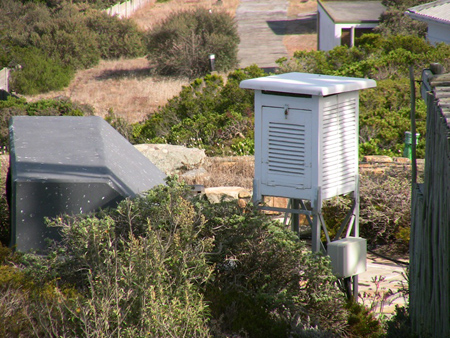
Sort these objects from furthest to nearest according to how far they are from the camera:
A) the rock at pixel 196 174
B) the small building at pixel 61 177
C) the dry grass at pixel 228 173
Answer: the rock at pixel 196 174
the dry grass at pixel 228 173
the small building at pixel 61 177

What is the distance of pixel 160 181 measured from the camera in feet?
23.8

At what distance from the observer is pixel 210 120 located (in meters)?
13.6

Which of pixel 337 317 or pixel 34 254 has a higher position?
pixel 34 254

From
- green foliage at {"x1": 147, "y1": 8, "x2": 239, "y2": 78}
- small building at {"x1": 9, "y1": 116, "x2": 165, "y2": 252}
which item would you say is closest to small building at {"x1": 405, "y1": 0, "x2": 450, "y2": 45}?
green foliage at {"x1": 147, "y1": 8, "x2": 239, "y2": 78}

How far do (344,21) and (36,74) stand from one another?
485 inches

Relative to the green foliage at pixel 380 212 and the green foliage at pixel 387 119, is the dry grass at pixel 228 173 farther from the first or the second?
the green foliage at pixel 387 119

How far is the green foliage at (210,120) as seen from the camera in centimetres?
1286

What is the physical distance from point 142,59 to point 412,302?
2666 centimetres

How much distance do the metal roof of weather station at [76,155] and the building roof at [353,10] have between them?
62.5 feet

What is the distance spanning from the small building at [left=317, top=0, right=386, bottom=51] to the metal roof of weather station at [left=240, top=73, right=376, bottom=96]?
20.7m

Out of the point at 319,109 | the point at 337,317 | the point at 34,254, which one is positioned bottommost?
the point at 337,317

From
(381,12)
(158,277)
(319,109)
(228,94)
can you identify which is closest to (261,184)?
(319,109)

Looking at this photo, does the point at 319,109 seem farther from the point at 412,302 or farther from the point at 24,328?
the point at 24,328

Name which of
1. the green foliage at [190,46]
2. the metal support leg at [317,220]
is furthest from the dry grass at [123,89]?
the metal support leg at [317,220]
